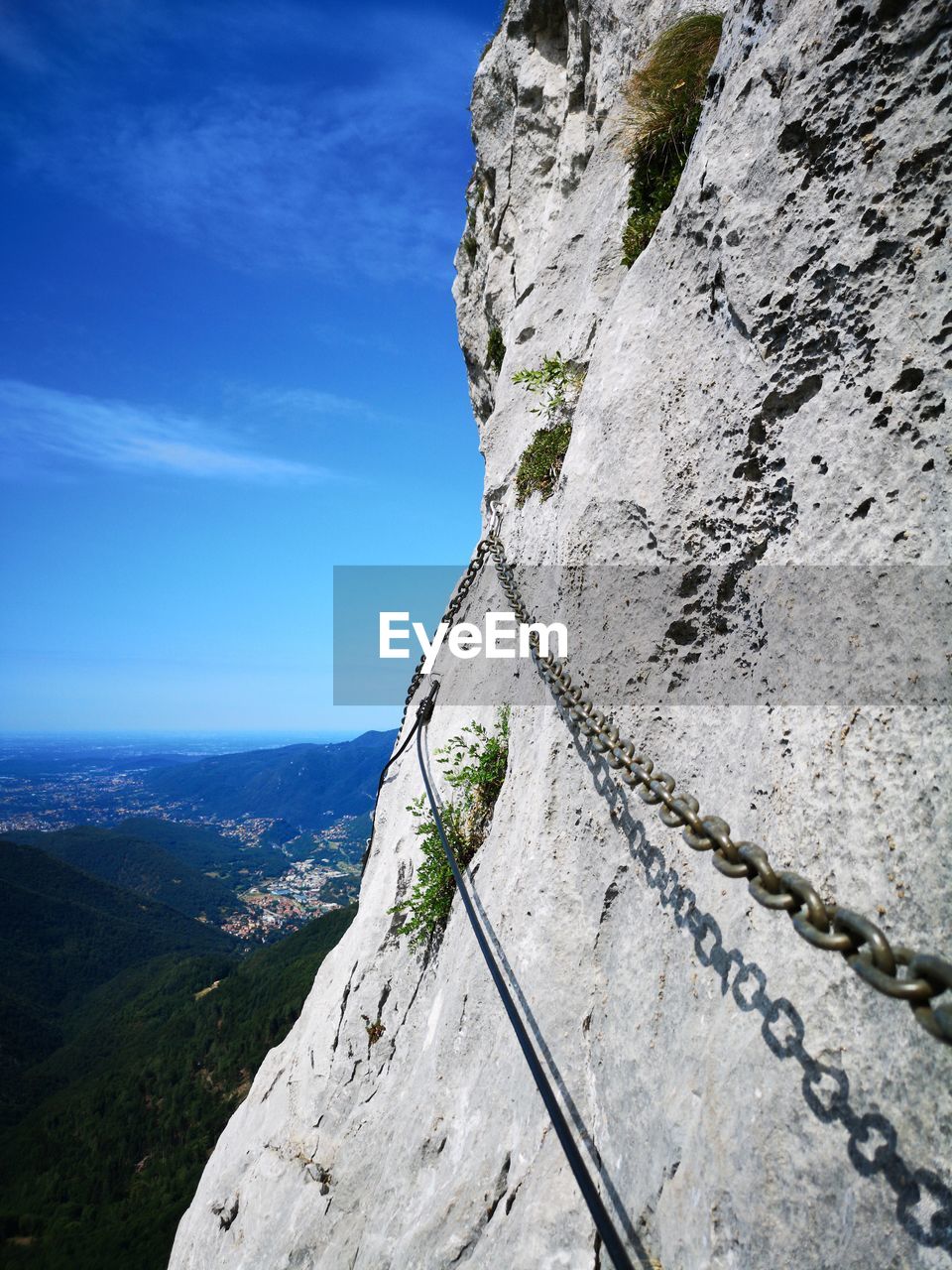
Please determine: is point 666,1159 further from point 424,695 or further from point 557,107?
point 557,107

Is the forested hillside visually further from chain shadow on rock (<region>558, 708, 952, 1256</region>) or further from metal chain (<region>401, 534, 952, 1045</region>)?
metal chain (<region>401, 534, 952, 1045</region>)

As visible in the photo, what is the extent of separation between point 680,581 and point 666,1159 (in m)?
3.45

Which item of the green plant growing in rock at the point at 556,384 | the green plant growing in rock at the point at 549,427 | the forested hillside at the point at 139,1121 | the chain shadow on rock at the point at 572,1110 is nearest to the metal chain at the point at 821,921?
the chain shadow on rock at the point at 572,1110

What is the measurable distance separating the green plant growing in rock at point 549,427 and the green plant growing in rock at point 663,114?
62.0 inches

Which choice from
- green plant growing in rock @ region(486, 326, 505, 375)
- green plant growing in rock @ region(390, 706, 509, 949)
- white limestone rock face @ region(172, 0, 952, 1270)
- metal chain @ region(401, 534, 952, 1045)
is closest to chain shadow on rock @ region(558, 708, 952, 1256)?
white limestone rock face @ region(172, 0, 952, 1270)

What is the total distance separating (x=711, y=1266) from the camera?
255cm

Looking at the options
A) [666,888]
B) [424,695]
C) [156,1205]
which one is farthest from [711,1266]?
[156,1205]

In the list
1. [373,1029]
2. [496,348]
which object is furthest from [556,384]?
[373,1029]

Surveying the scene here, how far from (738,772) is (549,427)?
21.8 ft

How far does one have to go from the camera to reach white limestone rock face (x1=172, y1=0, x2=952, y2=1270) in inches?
96.5

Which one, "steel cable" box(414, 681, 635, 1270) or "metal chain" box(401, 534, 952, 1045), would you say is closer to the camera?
"metal chain" box(401, 534, 952, 1045)

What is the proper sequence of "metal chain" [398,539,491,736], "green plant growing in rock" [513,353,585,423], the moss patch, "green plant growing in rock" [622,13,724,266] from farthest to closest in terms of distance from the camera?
"metal chain" [398,539,491,736] → "green plant growing in rock" [513,353,585,423] → the moss patch → "green plant growing in rock" [622,13,724,266]

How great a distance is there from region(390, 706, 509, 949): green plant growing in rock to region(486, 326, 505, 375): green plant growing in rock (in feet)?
31.1

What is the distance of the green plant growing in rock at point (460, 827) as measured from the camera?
740 cm
